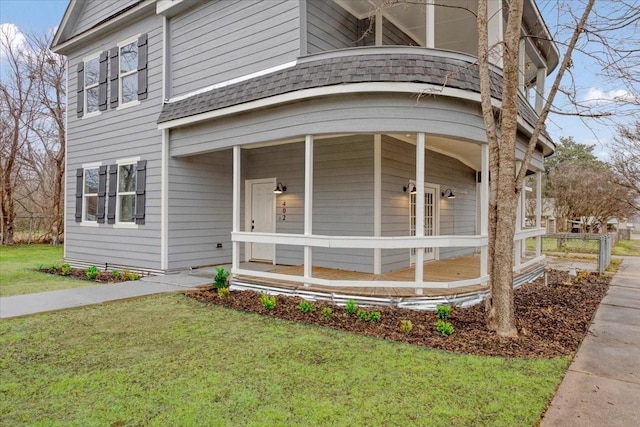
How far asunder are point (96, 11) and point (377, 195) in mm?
9341

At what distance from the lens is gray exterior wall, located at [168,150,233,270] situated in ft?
27.2

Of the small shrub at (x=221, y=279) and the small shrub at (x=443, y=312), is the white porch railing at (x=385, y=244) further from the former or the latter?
the small shrub at (x=221, y=279)

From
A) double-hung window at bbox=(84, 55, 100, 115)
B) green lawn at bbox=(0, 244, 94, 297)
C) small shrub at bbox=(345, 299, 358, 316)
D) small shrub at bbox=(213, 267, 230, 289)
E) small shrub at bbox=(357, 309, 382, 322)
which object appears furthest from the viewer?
double-hung window at bbox=(84, 55, 100, 115)

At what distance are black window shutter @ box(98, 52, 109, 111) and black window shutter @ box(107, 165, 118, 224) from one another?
170cm

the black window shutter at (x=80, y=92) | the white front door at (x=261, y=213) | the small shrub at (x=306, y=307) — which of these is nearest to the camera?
the small shrub at (x=306, y=307)

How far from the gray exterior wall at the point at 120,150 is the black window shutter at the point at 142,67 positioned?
137 millimetres

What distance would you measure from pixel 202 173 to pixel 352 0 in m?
4.91

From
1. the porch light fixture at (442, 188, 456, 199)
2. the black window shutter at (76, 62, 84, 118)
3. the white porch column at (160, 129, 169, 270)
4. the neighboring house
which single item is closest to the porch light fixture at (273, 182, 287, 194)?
the neighboring house

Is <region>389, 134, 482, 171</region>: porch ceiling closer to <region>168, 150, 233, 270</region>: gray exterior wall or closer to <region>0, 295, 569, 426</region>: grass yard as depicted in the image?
<region>0, 295, 569, 426</region>: grass yard

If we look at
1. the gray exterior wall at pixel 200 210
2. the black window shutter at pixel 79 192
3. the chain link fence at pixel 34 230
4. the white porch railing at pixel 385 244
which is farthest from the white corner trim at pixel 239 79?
the chain link fence at pixel 34 230

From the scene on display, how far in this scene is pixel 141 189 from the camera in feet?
28.0

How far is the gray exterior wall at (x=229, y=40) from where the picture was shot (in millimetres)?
6738

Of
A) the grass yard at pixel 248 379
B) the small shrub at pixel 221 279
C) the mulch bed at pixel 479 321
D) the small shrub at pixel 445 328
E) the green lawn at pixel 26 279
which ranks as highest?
the small shrub at pixel 221 279

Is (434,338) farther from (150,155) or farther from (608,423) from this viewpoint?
(150,155)
